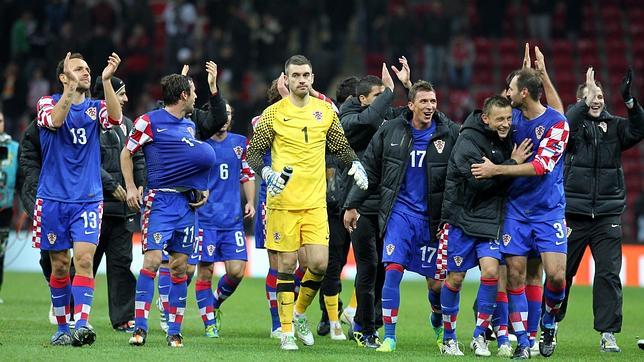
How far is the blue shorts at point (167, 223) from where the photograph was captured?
36.8 ft

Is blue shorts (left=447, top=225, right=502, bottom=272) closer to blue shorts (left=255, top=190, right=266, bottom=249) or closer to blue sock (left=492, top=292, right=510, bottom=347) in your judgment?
blue sock (left=492, top=292, right=510, bottom=347)

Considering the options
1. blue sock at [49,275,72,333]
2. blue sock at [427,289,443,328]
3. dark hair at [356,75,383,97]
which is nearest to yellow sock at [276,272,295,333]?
blue sock at [427,289,443,328]

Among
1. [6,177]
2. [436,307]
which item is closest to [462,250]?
[436,307]

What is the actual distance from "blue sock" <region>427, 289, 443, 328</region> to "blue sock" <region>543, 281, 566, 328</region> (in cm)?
108

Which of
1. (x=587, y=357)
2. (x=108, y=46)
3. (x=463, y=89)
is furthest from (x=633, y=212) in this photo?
(x=587, y=357)

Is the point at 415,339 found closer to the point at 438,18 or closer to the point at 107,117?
the point at 107,117

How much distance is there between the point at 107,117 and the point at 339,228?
3.35m

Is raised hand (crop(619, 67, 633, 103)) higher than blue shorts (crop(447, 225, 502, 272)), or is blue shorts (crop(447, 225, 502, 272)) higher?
raised hand (crop(619, 67, 633, 103))

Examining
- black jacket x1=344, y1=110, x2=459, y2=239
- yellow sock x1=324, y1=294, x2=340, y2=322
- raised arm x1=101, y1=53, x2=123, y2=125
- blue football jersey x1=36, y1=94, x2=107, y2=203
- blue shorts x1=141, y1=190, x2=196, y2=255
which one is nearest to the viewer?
raised arm x1=101, y1=53, x2=123, y2=125

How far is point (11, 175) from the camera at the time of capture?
1636 cm

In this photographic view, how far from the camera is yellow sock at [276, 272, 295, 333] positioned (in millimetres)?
11352

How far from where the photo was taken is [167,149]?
1134cm

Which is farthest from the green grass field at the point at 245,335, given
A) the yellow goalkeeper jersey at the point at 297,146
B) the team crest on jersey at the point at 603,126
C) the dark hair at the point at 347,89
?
the dark hair at the point at 347,89

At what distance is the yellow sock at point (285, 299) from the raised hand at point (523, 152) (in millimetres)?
2321
